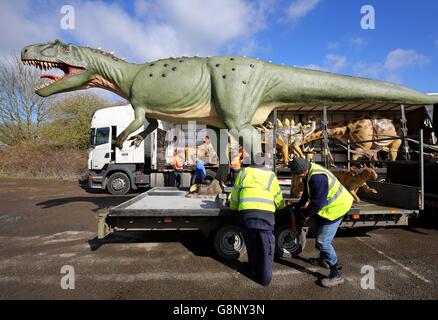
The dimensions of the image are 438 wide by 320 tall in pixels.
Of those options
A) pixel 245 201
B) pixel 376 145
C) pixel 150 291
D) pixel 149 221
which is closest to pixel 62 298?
pixel 150 291

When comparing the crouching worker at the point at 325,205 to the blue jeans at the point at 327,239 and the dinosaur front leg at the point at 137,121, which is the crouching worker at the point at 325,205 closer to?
the blue jeans at the point at 327,239

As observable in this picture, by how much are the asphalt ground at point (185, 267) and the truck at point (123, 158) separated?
4.79 metres

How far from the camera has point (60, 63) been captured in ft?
13.5

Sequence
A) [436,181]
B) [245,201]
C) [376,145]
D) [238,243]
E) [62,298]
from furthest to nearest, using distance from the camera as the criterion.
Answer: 1. [376,145]
2. [436,181]
3. [238,243]
4. [245,201]
5. [62,298]

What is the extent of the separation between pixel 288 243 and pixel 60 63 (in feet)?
14.2

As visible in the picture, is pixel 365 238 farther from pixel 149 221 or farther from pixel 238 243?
pixel 149 221

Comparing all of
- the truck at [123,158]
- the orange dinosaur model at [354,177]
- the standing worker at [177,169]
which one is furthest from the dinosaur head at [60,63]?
the truck at [123,158]

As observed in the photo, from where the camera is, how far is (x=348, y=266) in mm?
3381

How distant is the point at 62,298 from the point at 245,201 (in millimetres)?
2078

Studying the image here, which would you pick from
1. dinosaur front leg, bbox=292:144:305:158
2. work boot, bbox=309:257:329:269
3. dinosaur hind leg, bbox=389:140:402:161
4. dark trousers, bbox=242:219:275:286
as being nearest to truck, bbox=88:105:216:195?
dinosaur front leg, bbox=292:144:305:158

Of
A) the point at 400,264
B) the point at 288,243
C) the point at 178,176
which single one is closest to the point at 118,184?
the point at 178,176

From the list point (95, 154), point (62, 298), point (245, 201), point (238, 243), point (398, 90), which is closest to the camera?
point (62, 298)

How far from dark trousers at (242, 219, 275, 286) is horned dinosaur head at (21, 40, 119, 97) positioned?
3422 mm

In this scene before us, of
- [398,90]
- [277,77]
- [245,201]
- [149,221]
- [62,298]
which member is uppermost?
[277,77]
